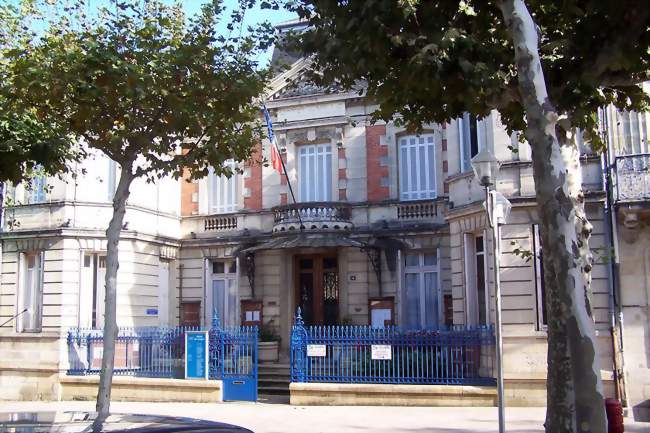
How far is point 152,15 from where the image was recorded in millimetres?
13156

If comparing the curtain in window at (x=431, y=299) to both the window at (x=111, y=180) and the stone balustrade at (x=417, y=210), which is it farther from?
the window at (x=111, y=180)

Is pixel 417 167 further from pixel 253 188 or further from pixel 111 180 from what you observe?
pixel 111 180

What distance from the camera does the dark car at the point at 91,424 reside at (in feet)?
10.3

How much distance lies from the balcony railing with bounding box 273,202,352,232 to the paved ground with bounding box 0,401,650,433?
19.0 feet

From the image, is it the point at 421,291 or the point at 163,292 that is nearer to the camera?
the point at 421,291

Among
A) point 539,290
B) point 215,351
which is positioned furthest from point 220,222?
point 539,290

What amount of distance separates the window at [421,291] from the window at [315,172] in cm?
331

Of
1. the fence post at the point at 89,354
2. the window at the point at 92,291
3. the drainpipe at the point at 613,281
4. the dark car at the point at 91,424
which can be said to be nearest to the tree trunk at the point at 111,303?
the dark car at the point at 91,424

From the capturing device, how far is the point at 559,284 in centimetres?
608

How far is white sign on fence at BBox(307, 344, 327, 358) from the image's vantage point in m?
16.2

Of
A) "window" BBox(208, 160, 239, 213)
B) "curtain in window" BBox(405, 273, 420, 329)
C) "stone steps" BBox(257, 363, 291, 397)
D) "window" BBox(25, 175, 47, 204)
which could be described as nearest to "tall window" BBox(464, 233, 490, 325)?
"curtain in window" BBox(405, 273, 420, 329)

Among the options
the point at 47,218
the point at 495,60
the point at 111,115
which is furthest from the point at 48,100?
the point at 47,218

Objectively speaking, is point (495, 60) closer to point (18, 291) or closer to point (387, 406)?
point (387, 406)

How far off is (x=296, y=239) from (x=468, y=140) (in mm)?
5699
